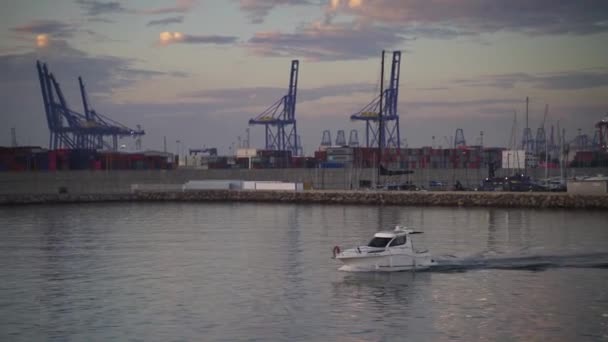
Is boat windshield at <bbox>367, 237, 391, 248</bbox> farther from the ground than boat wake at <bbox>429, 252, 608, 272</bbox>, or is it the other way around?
boat windshield at <bbox>367, 237, 391, 248</bbox>

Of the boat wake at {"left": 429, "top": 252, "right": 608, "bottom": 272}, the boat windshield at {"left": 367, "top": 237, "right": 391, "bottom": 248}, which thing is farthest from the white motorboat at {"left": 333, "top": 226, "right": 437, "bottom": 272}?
the boat wake at {"left": 429, "top": 252, "right": 608, "bottom": 272}

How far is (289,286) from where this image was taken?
3111cm

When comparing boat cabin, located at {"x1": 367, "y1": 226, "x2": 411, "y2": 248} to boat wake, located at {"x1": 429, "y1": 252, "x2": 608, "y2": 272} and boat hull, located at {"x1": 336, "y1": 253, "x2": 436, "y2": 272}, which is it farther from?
boat wake, located at {"x1": 429, "y1": 252, "x2": 608, "y2": 272}

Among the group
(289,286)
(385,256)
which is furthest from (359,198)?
(289,286)

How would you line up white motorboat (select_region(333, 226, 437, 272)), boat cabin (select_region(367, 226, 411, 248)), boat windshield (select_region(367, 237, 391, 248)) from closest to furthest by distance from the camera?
white motorboat (select_region(333, 226, 437, 272)), boat cabin (select_region(367, 226, 411, 248)), boat windshield (select_region(367, 237, 391, 248))

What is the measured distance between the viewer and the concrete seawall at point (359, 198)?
75.8 m

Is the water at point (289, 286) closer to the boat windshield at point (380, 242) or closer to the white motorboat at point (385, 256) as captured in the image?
the white motorboat at point (385, 256)

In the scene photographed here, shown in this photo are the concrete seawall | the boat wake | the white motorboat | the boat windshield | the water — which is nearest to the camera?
the water

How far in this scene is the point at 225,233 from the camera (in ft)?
172

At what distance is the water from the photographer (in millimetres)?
24203

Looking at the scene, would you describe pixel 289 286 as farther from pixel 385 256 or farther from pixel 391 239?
pixel 391 239

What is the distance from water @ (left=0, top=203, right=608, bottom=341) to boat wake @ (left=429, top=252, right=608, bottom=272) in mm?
85

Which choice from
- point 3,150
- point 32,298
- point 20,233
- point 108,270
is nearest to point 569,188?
point 20,233

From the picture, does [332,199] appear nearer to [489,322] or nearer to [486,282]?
[486,282]
